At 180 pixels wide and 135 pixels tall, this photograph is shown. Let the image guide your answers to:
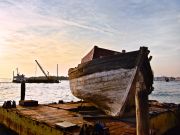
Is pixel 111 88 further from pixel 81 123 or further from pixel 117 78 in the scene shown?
pixel 81 123

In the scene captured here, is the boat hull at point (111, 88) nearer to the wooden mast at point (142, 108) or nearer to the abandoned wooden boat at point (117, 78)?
the abandoned wooden boat at point (117, 78)

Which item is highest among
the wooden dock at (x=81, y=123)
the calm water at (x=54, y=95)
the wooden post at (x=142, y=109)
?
the wooden post at (x=142, y=109)

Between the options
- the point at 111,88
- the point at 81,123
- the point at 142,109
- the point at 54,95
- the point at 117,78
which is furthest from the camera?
the point at 54,95

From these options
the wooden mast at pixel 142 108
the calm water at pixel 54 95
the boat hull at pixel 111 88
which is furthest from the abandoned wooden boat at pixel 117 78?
the calm water at pixel 54 95

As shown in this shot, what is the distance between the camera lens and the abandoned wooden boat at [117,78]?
10320mm

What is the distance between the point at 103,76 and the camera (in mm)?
12594

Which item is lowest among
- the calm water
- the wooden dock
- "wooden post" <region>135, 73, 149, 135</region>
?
the calm water

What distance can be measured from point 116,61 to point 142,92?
411 centimetres

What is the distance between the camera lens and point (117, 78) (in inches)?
457

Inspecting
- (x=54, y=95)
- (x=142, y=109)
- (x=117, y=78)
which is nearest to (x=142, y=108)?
(x=142, y=109)

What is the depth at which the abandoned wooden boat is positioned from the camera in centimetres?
1032

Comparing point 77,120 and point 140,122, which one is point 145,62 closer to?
point 140,122

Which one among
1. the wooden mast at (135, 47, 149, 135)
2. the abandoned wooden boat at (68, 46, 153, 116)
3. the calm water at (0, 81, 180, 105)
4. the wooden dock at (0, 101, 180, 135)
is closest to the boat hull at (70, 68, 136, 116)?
the abandoned wooden boat at (68, 46, 153, 116)

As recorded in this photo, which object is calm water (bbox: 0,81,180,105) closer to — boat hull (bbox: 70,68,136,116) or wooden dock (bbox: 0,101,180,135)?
wooden dock (bbox: 0,101,180,135)
